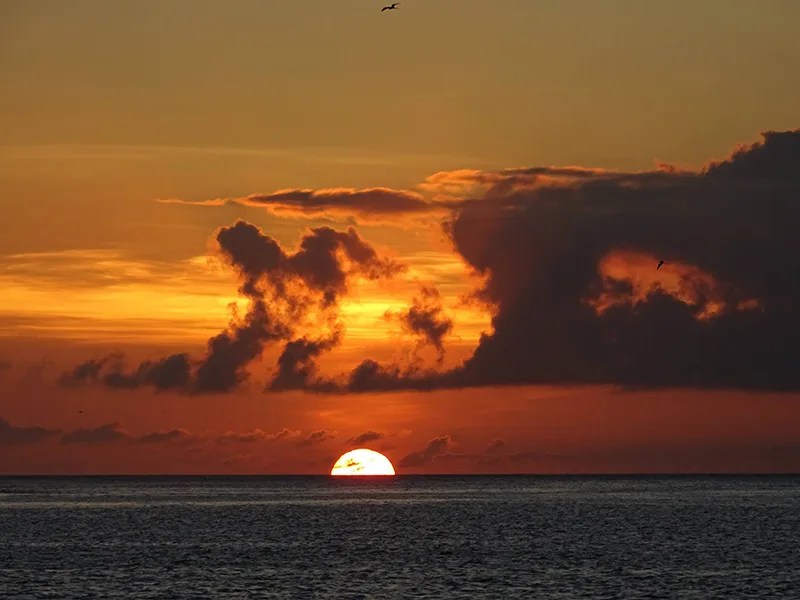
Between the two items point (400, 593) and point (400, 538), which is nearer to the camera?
point (400, 593)

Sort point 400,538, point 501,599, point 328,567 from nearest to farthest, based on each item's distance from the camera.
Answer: point 501,599
point 328,567
point 400,538

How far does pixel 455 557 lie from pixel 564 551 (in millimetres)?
12903

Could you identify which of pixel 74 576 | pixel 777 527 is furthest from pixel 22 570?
pixel 777 527

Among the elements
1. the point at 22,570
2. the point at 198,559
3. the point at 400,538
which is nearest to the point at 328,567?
the point at 198,559

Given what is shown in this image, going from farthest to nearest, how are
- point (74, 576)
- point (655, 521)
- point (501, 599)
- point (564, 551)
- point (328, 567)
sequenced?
point (655, 521) → point (564, 551) → point (328, 567) → point (74, 576) → point (501, 599)

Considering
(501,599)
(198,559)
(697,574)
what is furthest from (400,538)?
(501,599)

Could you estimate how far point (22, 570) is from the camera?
10975 centimetres

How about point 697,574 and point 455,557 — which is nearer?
point 697,574

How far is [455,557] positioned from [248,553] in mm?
20247

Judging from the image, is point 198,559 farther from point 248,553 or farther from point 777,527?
point 777,527

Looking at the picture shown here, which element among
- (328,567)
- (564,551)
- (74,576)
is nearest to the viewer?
(74,576)

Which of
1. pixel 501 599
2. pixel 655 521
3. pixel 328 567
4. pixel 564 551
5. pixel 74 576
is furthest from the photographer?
pixel 655 521

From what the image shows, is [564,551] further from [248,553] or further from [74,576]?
[74,576]

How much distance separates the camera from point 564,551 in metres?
129
